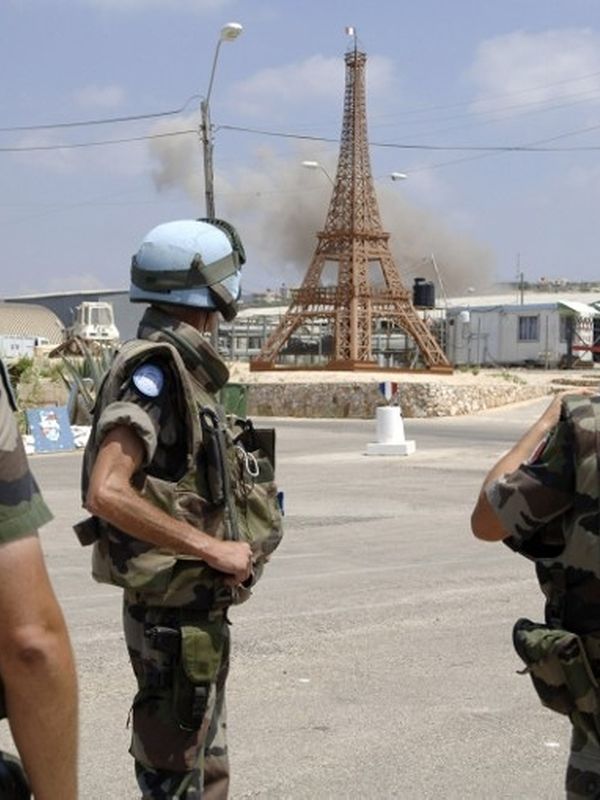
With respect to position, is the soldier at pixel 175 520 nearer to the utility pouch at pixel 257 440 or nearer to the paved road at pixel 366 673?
the utility pouch at pixel 257 440

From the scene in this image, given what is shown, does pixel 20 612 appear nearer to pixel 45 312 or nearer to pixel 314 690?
pixel 314 690

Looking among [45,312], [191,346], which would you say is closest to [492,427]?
[191,346]

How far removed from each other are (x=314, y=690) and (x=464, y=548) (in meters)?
4.32

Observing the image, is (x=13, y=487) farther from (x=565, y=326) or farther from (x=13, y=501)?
(x=565, y=326)

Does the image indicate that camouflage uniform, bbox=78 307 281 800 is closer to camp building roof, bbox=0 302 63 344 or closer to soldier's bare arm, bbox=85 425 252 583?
soldier's bare arm, bbox=85 425 252 583

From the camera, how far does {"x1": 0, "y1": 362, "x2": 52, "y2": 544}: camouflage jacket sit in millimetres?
1881

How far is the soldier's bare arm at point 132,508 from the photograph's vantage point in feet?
9.59

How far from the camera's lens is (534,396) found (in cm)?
3484

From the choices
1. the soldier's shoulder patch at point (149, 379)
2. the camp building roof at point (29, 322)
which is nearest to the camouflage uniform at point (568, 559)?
the soldier's shoulder patch at point (149, 379)

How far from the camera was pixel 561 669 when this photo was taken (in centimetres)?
264

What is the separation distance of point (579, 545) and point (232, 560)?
2.73 ft

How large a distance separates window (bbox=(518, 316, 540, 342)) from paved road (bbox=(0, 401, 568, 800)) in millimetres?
41275

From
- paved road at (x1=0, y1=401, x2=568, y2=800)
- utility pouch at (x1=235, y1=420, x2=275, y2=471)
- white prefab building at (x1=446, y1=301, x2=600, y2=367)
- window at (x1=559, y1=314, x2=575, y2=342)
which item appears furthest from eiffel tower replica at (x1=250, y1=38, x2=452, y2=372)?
utility pouch at (x1=235, y1=420, x2=275, y2=471)

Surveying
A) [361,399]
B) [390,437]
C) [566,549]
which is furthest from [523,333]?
[566,549]
